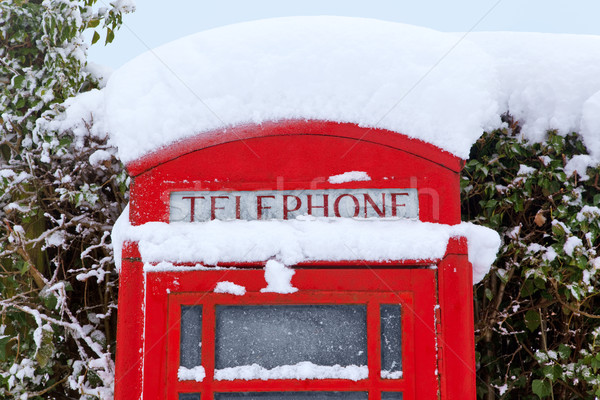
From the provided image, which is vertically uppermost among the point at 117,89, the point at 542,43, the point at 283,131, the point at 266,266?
the point at 542,43

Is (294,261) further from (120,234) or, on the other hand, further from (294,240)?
(120,234)

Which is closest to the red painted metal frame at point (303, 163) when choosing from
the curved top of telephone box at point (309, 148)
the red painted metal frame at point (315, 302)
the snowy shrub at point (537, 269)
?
the curved top of telephone box at point (309, 148)

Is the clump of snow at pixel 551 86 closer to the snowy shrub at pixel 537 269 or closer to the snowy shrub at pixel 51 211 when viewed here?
the snowy shrub at pixel 537 269

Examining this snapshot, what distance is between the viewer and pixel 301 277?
1684 millimetres

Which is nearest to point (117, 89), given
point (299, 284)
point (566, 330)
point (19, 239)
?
point (299, 284)

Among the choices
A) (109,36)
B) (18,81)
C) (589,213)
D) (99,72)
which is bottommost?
(589,213)

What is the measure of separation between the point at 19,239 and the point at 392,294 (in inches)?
72.3

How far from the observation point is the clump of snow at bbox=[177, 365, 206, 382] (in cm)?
167

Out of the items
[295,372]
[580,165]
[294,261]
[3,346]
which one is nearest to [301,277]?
[294,261]

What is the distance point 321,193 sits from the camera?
1720 millimetres

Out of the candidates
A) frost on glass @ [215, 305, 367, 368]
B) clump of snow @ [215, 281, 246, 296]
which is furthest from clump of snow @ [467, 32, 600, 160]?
clump of snow @ [215, 281, 246, 296]

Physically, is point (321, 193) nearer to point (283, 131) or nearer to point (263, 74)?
point (283, 131)

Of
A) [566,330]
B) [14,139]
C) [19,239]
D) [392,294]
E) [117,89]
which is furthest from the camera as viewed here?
[14,139]

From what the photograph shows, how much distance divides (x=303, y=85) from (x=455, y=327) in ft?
2.95
